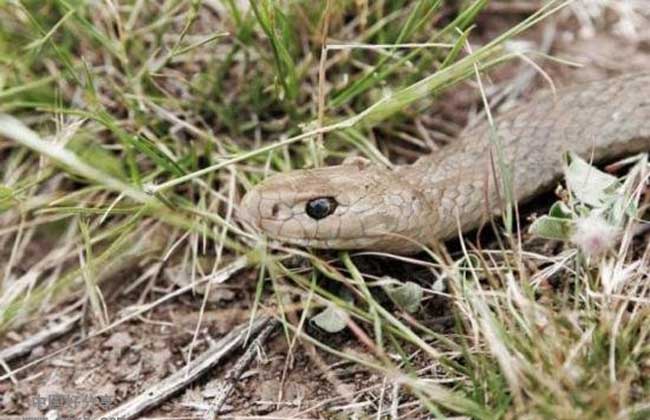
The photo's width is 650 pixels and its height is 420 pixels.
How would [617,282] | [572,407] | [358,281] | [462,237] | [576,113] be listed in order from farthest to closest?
1. [576,113]
2. [462,237]
3. [358,281]
4. [617,282]
5. [572,407]

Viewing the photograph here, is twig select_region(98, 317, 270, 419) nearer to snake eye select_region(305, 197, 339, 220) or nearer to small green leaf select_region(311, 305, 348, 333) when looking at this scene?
small green leaf select_region(311, 305, 348, 333)

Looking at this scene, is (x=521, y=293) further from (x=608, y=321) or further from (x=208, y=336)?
(x=208, y=336)

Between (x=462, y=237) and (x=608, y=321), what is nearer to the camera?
(x=608, y=321)

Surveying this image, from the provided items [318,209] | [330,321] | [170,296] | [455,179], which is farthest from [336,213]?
[170,296]

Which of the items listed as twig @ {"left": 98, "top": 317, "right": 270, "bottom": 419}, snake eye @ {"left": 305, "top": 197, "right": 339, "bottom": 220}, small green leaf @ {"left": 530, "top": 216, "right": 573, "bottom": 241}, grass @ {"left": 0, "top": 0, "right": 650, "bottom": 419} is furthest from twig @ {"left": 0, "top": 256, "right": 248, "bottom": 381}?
small green leaf @ {"left": 530, "top": 216, "right": 573, "bottom": 241}

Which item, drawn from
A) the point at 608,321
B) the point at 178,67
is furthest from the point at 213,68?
the point at 608,321

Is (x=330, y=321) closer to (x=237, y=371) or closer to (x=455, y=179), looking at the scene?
(x=237, y=371)

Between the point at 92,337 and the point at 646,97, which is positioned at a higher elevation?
the point at 646,97
